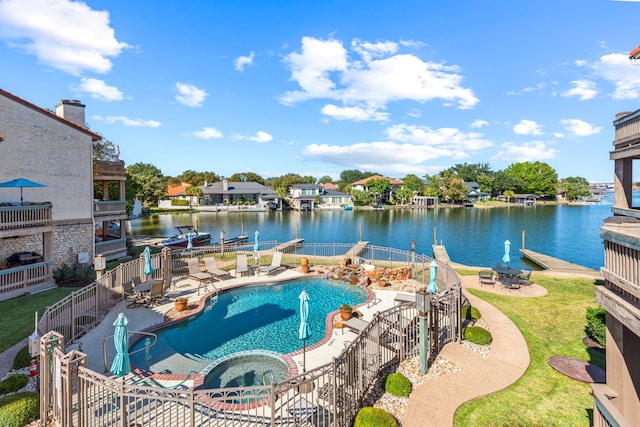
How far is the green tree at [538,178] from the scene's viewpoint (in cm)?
11275

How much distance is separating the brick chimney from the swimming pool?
1602 cm

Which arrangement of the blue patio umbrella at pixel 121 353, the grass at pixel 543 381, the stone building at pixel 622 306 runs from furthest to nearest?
the blue patio umbrella at pixel 121 353, the grass at pixel 543 381, the stone building at pixel 622 306

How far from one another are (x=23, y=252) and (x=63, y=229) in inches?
82.2

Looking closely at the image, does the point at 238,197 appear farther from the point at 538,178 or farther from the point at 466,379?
the point at 538,178

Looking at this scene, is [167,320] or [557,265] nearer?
[167,320]

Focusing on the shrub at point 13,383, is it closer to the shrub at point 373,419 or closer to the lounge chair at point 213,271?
the shrub at point 373,419

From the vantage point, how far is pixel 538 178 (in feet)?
370

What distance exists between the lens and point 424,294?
26.7ft

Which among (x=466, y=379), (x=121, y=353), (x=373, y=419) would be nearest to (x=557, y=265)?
(x=466, y=379)

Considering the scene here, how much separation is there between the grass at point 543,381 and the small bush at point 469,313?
1.45 meters

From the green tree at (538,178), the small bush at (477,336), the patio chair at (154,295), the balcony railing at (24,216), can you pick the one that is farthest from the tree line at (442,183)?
the small bush at (477,336)

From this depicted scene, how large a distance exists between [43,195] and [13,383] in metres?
14.5

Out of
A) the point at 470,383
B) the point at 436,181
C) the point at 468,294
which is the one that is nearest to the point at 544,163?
the point at 436,181

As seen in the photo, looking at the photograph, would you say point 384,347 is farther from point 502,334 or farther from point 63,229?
point 63,229
